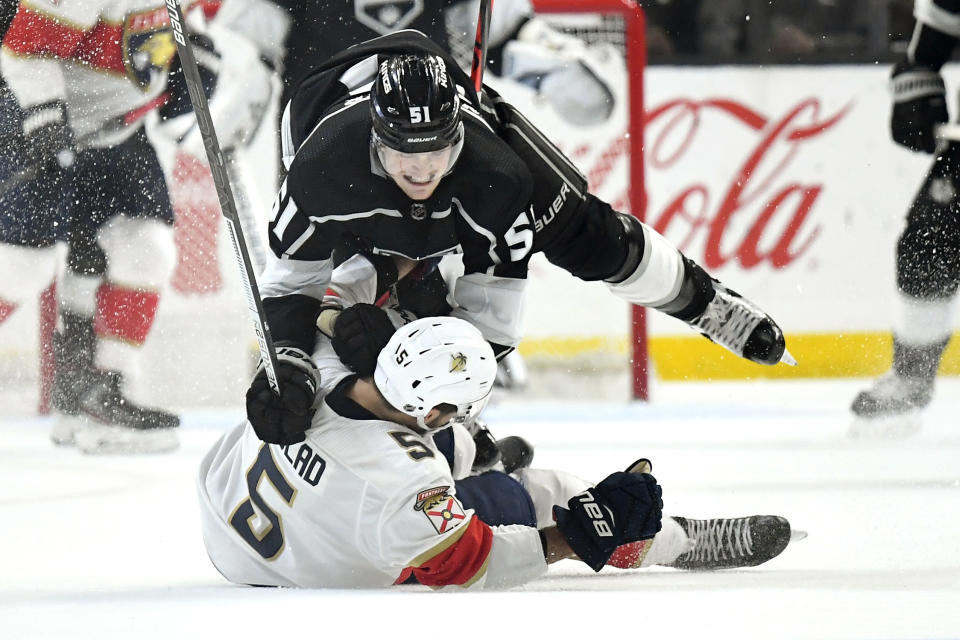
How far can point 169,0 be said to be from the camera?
214 cm

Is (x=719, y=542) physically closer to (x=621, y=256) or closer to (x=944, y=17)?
(x=621, y=256)

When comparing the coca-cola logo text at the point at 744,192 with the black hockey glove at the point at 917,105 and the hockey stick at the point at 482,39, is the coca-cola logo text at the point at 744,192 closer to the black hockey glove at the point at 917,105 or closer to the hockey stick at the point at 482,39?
the black hockey glove at the point at 917,105

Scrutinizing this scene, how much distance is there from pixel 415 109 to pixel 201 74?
2.28 metres

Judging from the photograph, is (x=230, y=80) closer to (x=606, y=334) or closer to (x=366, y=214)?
(x=606, y=334)

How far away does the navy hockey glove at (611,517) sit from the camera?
1979 mm

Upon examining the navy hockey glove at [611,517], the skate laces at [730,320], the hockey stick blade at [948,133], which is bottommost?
the navy hockey glove at [611,517]

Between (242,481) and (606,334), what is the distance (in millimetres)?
2736

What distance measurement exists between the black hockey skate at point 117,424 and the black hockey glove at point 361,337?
1624 millimetres

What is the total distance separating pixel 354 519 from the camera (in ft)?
6.36

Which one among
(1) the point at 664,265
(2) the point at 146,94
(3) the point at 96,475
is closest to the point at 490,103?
(1) the point at 664,265

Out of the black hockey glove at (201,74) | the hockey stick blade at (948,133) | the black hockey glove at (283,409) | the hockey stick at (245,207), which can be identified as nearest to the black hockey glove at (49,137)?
the black hockey glove at (201,74)

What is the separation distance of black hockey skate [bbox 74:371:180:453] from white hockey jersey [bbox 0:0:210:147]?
731 millimetres

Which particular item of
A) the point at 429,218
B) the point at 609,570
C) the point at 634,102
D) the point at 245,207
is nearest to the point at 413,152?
the point at 429,218

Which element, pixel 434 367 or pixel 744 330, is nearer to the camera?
pixel 434 367
